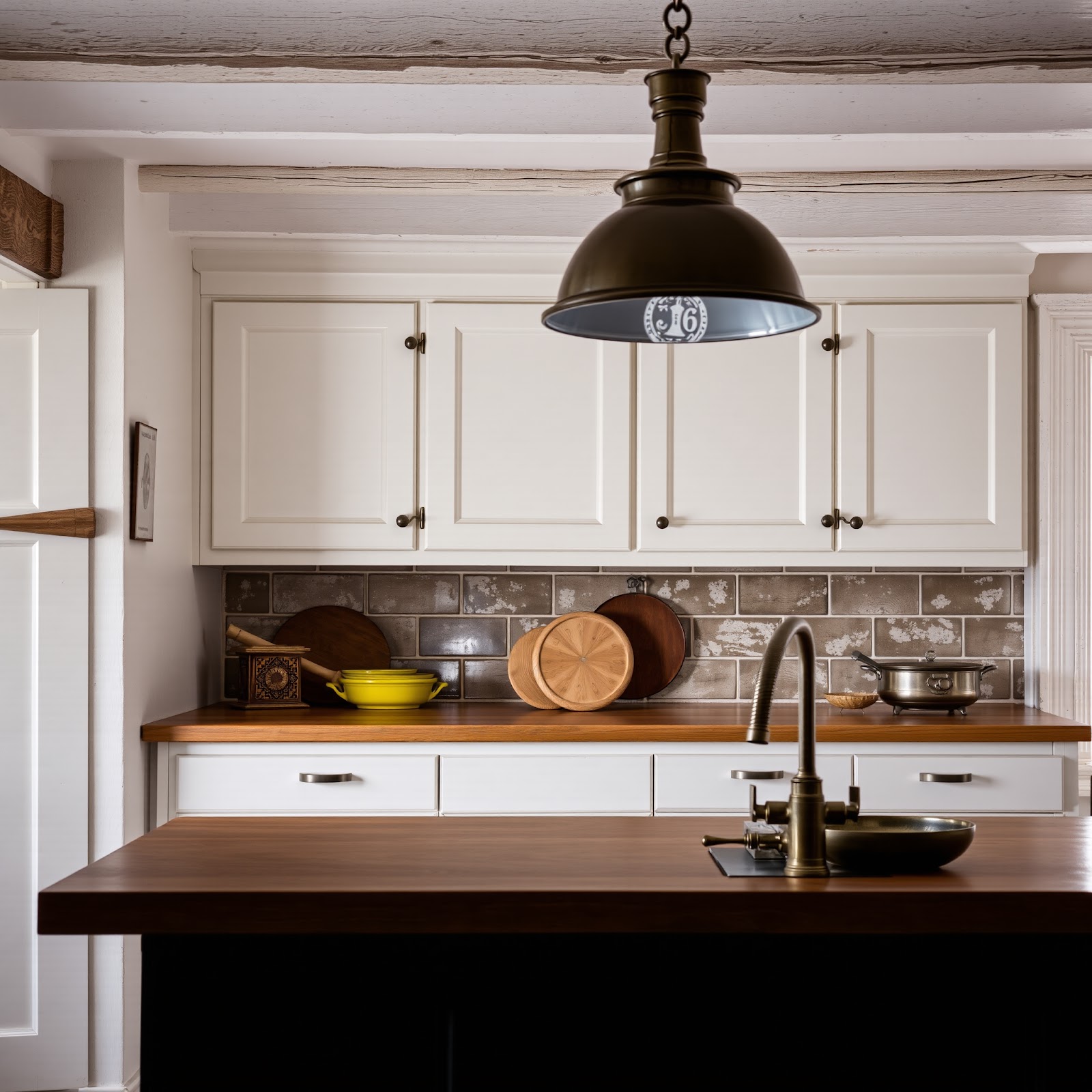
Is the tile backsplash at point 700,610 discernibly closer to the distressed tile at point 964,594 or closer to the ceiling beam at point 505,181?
the distressed tile at point 964,594

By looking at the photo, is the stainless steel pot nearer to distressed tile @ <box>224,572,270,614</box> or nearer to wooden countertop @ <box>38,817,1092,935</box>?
wooden countertop @ <box>38,817,1092,935</box>

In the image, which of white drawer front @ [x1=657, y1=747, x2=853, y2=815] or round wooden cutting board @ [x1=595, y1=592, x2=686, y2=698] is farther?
round wooden cutting board @ [x1=595, y1=592, x2=686, y2=698]

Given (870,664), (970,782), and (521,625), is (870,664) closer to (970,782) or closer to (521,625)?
(970,782)

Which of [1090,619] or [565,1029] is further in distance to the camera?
[1090,619]

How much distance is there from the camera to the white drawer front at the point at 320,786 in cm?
313

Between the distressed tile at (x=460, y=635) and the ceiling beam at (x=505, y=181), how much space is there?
1.41m

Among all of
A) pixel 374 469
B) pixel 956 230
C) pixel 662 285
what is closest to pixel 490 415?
pixel 374 469

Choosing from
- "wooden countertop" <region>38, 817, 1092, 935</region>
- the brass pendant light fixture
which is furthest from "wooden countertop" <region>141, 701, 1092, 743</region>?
the brass pendant light fixture

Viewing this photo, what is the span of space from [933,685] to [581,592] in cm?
116

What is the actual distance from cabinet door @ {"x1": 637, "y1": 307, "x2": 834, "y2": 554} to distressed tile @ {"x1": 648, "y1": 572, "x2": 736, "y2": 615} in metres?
0.35

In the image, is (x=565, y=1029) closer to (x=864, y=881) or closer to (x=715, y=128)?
(x=864, y=881)

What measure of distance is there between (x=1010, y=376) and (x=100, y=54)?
2658 mm

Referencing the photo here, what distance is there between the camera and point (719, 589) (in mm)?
3836

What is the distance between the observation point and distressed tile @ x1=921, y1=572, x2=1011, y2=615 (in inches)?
151
